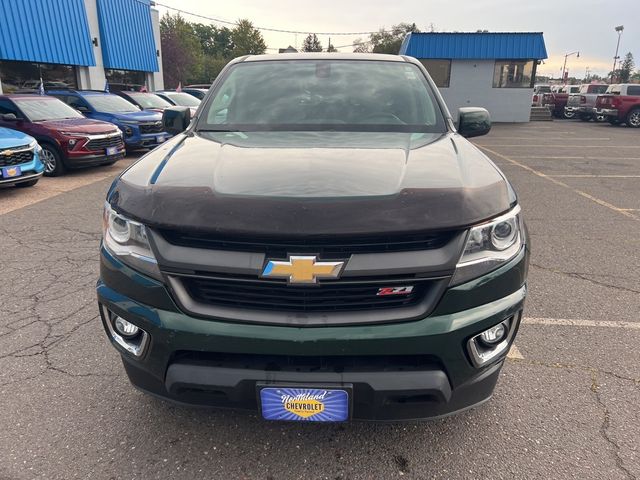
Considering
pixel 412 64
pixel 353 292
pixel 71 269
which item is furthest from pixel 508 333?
pixel 71 269

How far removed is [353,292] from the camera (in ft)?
5.98

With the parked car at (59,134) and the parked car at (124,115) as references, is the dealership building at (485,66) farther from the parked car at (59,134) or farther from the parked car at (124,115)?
the parked car at (59,134)

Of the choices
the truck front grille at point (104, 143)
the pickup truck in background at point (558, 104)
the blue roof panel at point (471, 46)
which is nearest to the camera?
the truck front grille at point (104, 143)

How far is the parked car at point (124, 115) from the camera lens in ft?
38.4

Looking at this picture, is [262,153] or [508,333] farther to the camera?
[262,153]

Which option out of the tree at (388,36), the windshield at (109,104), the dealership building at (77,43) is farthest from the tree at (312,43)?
the windshield at (109,104)

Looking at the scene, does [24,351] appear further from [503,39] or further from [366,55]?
[503,39]

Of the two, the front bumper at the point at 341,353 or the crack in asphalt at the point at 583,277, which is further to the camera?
the crack in asphalt at the point at 583,277

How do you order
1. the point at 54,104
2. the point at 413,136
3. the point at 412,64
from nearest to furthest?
1. the point at 413,136
2. the point at 412,64
3. the point at 54,104

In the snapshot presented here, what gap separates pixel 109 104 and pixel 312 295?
12.4 metres

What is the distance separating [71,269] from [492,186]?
13.1ft

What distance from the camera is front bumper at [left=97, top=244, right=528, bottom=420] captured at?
1785mm

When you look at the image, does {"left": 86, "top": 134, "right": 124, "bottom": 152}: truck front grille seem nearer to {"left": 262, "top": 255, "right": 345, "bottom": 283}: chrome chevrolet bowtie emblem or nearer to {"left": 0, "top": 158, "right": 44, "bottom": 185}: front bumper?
{"left": 0, "top": 158, "right": 44, "bottom": 185}: front bumper

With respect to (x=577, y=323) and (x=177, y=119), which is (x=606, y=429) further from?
(x=177, y=119)
